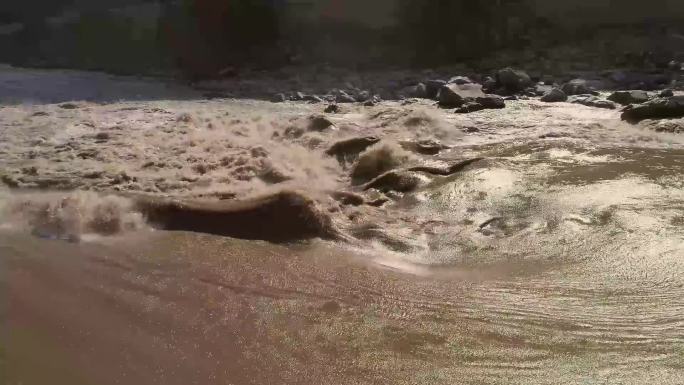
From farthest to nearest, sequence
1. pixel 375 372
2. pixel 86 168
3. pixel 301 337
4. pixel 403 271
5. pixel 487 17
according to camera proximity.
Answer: pixel 487 17
pixel 86 168
pixel 403 271
pixel 301 337
pixel 375 372

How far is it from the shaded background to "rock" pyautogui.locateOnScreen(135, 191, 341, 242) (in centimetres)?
705

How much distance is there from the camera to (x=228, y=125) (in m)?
7.05

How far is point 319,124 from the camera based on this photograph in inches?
266

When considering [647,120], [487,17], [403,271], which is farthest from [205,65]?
[403,271]

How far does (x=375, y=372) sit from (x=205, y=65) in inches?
391

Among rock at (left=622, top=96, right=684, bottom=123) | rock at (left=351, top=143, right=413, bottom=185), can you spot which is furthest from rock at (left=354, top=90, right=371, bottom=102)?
rock at (left=622, top=96, right=684, bottom=123)

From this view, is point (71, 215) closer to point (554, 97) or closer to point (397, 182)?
point (397, 182)

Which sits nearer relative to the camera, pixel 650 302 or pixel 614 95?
pixel 650 302

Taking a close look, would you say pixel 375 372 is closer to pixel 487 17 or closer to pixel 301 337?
pixel 301 337

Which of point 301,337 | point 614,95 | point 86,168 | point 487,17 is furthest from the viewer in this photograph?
point 487,17

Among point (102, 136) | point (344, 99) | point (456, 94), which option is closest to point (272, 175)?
point (102, 136)

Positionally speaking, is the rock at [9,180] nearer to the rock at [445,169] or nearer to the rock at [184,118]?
the rock at [184,118]

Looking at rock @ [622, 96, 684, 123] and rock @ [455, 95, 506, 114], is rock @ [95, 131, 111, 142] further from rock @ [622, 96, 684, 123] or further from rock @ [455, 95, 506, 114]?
rock @ [622, 96, 684, 123]

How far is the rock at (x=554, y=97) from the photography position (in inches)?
308
